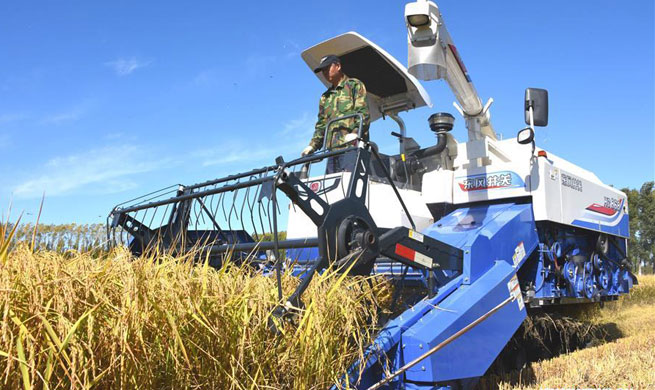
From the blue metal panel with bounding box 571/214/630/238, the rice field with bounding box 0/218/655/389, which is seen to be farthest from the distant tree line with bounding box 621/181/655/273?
the rice field with bounding box 0/218/655/389

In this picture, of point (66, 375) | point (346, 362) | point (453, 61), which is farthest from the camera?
point (453, 61)

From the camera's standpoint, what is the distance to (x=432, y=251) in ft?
11.8

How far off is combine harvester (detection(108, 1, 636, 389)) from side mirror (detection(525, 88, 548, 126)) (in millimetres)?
13

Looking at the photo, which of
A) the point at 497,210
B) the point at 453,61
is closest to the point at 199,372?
the point at 497,210

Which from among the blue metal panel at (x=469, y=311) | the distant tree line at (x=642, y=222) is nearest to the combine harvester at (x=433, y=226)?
the blue metal panel at (x=469, y=311)

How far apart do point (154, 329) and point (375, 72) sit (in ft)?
13.5

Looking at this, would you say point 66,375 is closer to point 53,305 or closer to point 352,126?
point 53,305

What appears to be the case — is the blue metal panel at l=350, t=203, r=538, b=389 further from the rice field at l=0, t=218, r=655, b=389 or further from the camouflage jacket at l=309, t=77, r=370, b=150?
the camouflage jacket at l=309, t=77, r=370, b=150

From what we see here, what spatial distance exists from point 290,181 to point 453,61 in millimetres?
2899

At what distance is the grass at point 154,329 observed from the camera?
199cm

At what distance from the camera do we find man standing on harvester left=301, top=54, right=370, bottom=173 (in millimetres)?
4742

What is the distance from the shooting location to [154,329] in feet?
7.41

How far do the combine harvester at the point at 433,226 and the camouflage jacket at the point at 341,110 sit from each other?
1.27 ft

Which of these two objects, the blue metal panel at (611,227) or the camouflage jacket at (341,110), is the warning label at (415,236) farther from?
the blue metal panel at (611,227)
